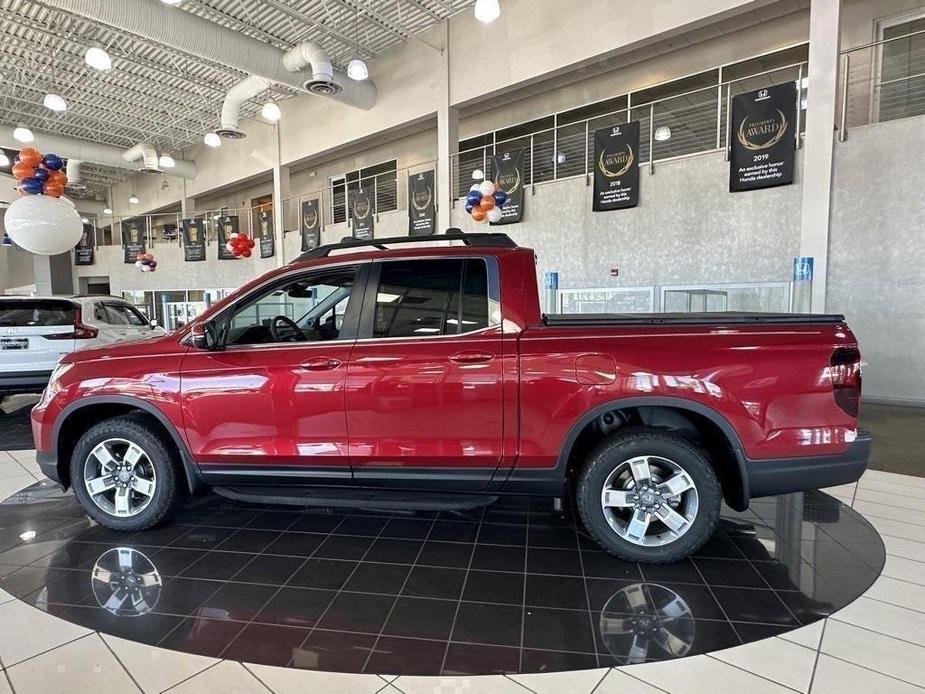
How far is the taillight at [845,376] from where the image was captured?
241 centimetres

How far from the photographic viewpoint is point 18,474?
14.4 ft

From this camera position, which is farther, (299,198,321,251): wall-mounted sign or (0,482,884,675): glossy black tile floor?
(299,198,321,251): wall-mounted sign

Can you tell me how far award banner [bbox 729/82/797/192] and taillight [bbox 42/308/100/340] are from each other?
913 centimetres

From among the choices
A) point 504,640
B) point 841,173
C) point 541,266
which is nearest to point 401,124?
point 541,266

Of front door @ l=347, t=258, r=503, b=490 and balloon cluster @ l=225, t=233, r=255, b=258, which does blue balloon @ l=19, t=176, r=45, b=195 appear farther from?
balloon cluster @ l=225, t=233, r=255, b=258

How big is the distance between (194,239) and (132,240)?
3879 millimetres

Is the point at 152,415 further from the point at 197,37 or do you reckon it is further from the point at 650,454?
the point at 197,37

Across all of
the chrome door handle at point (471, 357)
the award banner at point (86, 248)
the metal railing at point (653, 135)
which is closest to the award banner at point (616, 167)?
the metal railing at point (653, 135)

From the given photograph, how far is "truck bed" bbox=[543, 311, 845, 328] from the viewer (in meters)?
2.56

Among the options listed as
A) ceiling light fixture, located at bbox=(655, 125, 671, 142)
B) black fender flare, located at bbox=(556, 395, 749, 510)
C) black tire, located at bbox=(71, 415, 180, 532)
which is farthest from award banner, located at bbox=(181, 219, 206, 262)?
black fender flare, located at bbox=(556, 395, 749, 510)

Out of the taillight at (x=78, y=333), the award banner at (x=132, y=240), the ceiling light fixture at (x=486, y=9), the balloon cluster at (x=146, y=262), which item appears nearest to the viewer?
the taillight at (x=78, y=333)

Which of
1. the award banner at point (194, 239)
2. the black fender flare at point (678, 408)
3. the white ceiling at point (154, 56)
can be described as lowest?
the black fender flare at point (678, 408)

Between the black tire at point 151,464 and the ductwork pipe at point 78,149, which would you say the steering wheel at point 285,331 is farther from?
the ductwork pipe at point 78,149

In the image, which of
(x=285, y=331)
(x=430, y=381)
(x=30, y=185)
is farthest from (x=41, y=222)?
(x=430, y=381)
